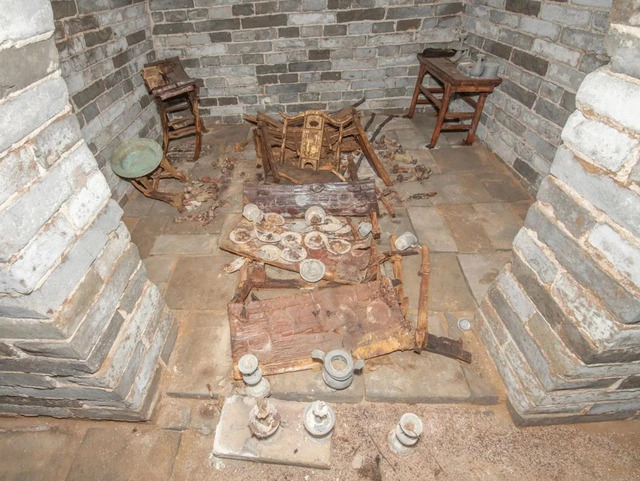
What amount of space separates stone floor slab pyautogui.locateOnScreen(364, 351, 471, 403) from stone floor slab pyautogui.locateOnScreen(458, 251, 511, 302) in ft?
2.76

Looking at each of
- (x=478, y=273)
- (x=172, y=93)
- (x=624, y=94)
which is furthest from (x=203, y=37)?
(x=624, y=94)

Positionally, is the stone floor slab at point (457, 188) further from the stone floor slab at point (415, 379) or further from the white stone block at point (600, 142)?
the white stone block at point (600, 142)

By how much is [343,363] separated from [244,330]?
0.81m

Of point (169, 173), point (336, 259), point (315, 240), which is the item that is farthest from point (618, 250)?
point (169, 173)

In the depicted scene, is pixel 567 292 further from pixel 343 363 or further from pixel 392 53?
pixel 392 53

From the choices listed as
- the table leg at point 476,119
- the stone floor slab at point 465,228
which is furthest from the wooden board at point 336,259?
the table leg at point 476,119

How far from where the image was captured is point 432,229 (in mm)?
3803

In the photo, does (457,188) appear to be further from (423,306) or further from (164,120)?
(164,120)

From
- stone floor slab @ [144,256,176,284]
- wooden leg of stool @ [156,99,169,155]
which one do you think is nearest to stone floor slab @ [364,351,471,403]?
stone floor slab @ [144,256,176,284]

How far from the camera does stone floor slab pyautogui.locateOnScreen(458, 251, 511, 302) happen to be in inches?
124

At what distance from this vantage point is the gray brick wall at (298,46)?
521 cm

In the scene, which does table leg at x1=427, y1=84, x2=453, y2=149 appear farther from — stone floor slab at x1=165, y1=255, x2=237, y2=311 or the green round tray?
the green round tray

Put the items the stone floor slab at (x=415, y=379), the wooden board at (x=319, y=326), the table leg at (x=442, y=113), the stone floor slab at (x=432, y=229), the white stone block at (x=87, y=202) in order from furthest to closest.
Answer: the table leg at (x=442, y=113), the stone floor slab at (x=432, y=229), the wooden board at (x=319, y=326), the stone floor slab at (x=415, y=379), the white stone block at (x=87, y=202)

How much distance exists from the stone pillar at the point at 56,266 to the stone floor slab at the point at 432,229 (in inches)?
107
